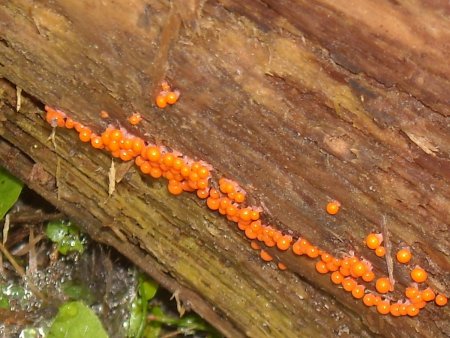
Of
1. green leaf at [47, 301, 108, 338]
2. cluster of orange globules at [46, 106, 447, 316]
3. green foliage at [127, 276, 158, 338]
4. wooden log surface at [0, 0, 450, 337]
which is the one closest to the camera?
wooden log surface at [0, 0, 450, 337]

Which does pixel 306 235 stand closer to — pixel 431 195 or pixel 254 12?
pixel 431 195

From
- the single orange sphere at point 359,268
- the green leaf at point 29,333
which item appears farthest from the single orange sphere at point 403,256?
the green leaf at point 29,333

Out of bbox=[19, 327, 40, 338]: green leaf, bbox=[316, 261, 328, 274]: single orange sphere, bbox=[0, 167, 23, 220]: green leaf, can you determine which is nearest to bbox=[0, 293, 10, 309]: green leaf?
bbox=[19, 327, 40, 338]: green leaf

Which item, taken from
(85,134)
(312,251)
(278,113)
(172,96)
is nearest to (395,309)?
(312,251)

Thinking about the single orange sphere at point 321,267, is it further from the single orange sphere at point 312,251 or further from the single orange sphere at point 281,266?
the single orange sphere at point 281,266

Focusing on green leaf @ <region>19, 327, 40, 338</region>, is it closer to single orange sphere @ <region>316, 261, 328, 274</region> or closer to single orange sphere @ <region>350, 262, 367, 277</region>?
single orange sphere @ <region>316, 261, 328, 274</region>

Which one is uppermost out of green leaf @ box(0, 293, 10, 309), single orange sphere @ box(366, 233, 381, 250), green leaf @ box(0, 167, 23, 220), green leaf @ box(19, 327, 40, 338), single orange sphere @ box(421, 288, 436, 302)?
single orange sphere @ box(366, 233, 381, 250)
